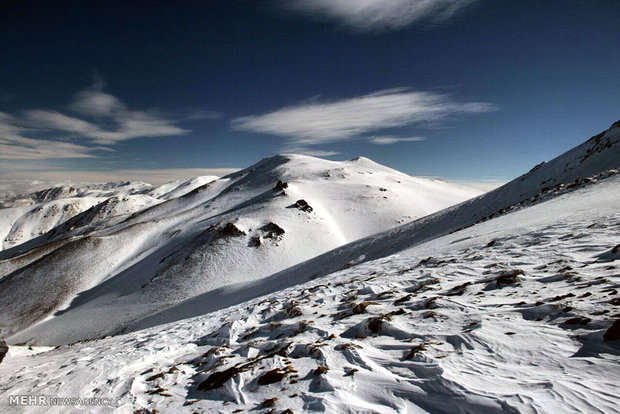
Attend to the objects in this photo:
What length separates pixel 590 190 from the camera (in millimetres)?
14445

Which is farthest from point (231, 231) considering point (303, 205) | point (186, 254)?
point (303, 205)

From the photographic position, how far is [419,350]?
4.52 metres

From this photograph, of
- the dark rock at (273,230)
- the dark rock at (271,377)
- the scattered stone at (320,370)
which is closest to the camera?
the scattered stone at (320,370)

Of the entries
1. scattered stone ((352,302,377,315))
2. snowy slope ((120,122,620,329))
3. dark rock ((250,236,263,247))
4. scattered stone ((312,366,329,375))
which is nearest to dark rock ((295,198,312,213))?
dark rock ((250,236,263,247))

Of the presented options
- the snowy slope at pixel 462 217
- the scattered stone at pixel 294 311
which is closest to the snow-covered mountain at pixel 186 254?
the snowy slope at pixel 462 217

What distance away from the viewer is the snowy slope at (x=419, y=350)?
3.38 metres

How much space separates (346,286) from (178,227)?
193ft

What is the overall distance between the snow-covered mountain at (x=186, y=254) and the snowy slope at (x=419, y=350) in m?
27.3

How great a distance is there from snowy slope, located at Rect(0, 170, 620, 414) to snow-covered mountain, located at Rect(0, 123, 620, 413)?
26 millimetres

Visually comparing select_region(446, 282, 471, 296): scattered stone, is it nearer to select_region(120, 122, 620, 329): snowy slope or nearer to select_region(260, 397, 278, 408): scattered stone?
select_region(260, 397, 278, 408): scattered stone

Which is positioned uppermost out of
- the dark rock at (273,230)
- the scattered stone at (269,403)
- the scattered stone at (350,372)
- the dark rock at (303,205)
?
the dark rock at (303,205)

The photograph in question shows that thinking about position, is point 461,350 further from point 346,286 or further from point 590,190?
point 590,190

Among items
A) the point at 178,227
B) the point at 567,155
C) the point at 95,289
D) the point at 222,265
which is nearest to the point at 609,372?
the point at 567,155

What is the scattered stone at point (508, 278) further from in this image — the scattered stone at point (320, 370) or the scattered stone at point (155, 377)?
the scattered stone at point (155, 377)
